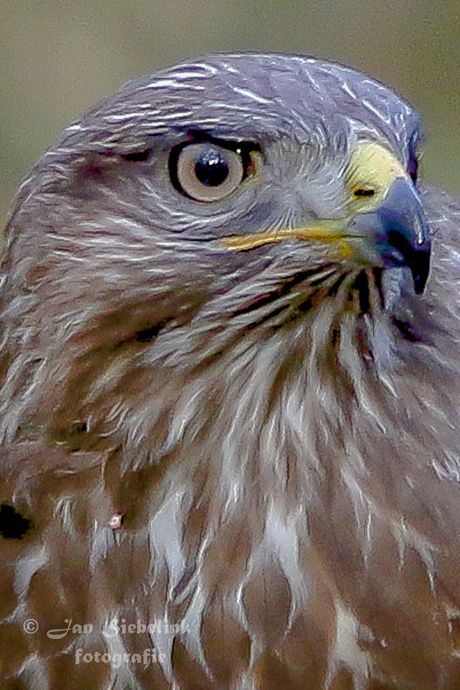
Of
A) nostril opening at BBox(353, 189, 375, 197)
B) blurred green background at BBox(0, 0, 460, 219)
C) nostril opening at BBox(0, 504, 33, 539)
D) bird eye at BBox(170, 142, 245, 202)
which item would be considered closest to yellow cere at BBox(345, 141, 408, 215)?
nostril opening at BBox(353, 189, 375, 197)

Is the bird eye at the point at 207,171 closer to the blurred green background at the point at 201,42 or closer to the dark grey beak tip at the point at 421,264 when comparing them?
the dark grey beak tip at the point at 421,264

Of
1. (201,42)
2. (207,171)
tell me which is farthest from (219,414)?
(201,42)

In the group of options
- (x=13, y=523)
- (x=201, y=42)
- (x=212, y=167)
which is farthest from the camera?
(x=201, y=42)

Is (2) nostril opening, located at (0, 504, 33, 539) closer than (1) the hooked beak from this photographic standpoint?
No

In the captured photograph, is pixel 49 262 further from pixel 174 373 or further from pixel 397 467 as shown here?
pixel 397 467

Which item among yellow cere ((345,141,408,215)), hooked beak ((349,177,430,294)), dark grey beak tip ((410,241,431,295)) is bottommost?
dark grey beak tip ((410,241,431,295))

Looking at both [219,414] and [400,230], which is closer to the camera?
[400,230]

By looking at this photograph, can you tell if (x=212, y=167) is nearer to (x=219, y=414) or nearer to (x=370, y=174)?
(x=370, y=174)

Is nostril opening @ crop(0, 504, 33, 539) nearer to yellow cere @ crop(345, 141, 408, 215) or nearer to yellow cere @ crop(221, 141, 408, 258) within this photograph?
yellow cere @ crop(221, 141, 408, 258)

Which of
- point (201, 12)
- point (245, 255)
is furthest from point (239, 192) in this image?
point (201, 12)
